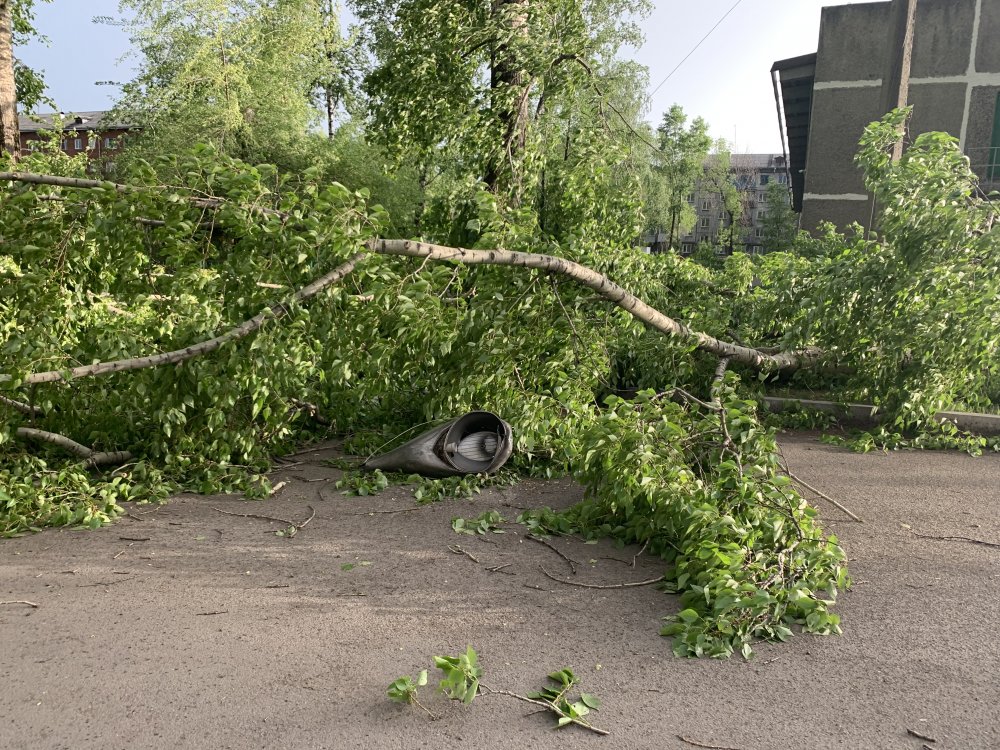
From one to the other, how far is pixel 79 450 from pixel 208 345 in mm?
1660

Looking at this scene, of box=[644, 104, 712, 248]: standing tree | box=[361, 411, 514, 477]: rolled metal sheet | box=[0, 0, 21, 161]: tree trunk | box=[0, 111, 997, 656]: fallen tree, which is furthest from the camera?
box=[644, 104, 712, 248]: standing tree

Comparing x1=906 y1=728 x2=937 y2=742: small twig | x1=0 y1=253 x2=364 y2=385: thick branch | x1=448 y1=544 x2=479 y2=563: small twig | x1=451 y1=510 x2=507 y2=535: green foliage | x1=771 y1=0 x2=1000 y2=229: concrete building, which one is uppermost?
x1=771 y1=0 x2=1000 y2=229: concrete building

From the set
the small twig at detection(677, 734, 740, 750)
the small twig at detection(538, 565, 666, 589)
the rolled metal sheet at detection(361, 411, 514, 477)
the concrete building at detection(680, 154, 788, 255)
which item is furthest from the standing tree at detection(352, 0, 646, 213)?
the concrete building at detection(680, 154, 788, 255)

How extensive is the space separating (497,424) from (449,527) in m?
1.40

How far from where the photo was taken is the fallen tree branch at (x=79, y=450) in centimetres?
533

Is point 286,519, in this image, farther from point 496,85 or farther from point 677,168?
point 677,168

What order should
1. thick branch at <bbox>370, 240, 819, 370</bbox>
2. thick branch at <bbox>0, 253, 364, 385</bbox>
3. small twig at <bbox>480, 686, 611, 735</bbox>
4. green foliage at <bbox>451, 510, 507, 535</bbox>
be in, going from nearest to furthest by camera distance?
small twig at <bbox>480, 686, 611, 735</bbox>, thick branch at <bbox>0, 253, 364, 385</bbox>, green foliage at <bbox>451, 510, 507, 535</bbox>, thick branch at <bbox>370, 240, 819, 370</bbox>

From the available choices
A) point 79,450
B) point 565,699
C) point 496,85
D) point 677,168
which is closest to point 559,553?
point 565,699

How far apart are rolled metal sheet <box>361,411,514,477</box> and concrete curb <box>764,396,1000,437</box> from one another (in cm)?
369

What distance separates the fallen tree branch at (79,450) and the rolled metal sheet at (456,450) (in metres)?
1.69

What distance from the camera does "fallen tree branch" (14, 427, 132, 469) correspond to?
533 centimetres

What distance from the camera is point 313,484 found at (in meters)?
5.59

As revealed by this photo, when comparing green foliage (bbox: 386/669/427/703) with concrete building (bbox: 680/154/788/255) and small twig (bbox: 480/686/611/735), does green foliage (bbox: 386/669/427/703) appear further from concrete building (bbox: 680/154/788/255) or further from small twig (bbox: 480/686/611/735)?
concrete building (bbox: 680/154/788/255)

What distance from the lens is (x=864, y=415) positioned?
8.20 m
